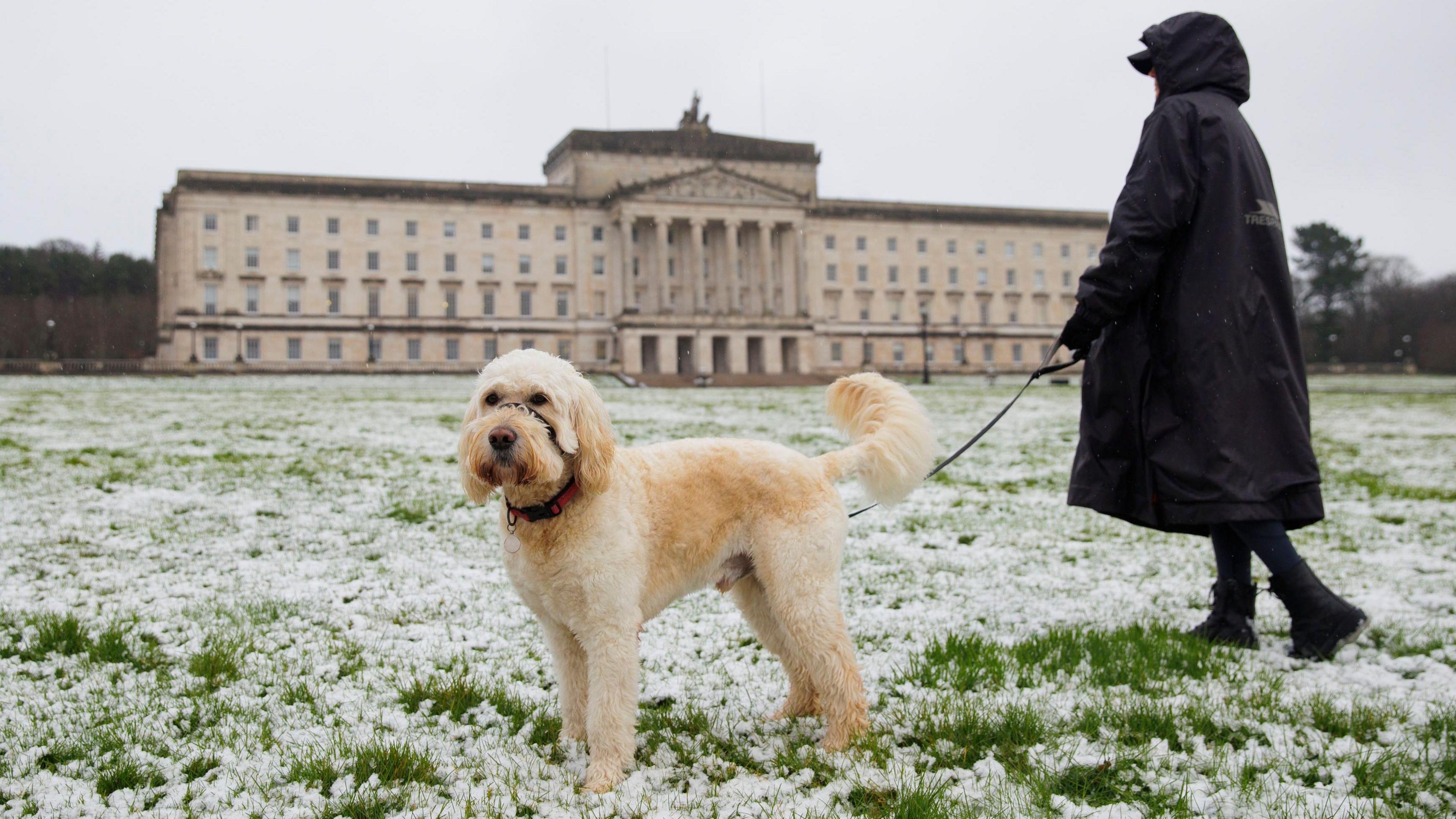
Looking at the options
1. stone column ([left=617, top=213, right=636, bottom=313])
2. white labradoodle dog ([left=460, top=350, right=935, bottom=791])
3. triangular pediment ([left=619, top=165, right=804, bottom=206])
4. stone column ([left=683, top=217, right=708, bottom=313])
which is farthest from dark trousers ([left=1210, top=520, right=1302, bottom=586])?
triangular pediment ([left=619, top=165, right=804, bottom=206])

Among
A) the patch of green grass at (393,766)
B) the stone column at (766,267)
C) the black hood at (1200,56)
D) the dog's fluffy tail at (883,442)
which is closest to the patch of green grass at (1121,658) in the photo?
the dog's fluffy tail at (883,442)

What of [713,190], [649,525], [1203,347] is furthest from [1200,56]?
[713,190]

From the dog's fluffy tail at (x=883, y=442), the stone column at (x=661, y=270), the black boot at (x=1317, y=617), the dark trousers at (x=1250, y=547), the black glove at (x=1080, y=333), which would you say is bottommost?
the black boot at (x=1317, y=617)

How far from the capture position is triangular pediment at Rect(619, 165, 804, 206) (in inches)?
2736

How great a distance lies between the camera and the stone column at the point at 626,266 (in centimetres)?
6900

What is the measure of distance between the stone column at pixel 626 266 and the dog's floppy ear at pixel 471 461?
214 ft

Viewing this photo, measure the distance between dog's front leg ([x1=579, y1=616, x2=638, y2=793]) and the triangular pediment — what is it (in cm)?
6815

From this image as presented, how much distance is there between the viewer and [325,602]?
5645 mm

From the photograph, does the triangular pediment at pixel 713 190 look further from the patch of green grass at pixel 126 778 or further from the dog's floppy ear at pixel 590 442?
the patch of green grass at pixel 126 778

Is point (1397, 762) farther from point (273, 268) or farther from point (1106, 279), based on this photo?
point (273, 268)

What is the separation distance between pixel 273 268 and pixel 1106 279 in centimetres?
7144

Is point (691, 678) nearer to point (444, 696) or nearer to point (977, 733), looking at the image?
point (444, 696)

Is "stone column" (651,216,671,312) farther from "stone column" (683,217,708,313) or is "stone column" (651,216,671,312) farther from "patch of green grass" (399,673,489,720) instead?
"patch of green grass" (399,673,489,720)

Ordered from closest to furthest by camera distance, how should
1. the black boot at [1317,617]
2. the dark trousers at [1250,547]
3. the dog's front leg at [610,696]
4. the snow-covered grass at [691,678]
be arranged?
the snow-covered grass at [691,678] → the dog's front leg at [610,696] → the dark trousers at [1250,547] → the black boot at [1317,617]
